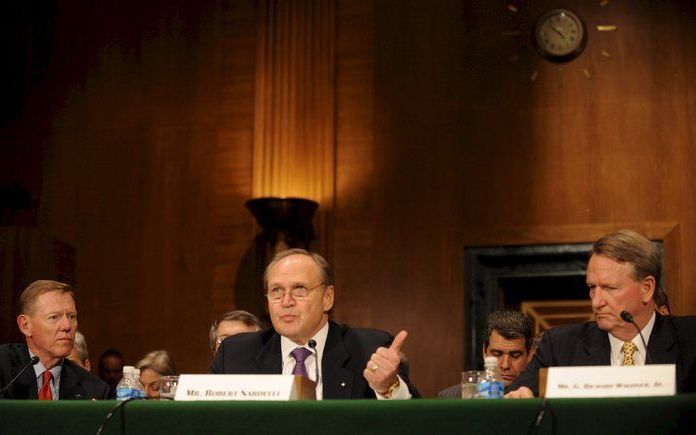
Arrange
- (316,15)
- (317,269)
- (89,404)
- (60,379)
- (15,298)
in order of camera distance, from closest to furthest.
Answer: (89,404) → (317,269) → (60,379) → (15,298) → (316,15)

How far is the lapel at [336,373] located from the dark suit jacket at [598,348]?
0.59 metres

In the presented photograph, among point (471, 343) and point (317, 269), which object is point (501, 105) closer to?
point (471, 343)

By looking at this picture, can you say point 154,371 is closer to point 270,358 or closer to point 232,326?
point 232,326

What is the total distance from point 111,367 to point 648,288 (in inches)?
190

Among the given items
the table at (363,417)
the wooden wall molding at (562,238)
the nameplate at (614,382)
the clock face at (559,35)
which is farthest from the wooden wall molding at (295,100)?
the nameplate at (614,382)

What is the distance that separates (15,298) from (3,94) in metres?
2.07

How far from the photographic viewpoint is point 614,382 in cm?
291

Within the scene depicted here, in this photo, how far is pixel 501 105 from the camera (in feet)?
25.9

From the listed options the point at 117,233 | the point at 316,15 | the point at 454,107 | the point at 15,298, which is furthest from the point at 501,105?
the point at 15,298

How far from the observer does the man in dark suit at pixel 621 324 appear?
3.80 meters

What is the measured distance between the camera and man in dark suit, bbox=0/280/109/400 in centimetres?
454

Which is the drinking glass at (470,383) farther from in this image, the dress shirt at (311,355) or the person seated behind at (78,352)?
→ the person seated behind at (78,352)

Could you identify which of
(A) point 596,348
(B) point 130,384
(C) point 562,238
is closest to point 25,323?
(B) point 130,384

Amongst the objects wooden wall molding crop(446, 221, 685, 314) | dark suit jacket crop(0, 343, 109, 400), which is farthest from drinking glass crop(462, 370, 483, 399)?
wooden wall molding crop(446, 221, 685, 314)
